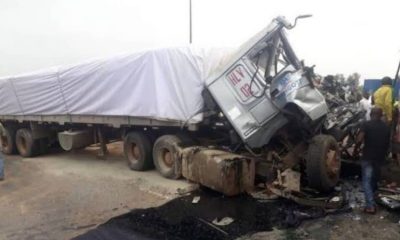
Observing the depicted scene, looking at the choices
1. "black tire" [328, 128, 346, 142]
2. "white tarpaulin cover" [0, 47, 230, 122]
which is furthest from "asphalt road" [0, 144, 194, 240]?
"black tire" [328, 128, 346, 142]

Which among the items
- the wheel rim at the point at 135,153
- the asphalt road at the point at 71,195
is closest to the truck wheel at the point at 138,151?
the wheel rim at the point at 135,153

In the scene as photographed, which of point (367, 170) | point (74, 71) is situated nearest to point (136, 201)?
point (367, 170)

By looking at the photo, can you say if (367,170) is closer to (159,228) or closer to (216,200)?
(216,200)

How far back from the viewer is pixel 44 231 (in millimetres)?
6496

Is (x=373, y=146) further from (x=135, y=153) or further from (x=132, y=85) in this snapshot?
(x=135, y=153)

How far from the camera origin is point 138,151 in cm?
1049

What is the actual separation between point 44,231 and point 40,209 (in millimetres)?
1300

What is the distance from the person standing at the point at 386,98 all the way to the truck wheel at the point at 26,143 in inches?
411

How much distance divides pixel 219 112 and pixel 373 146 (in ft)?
9.90

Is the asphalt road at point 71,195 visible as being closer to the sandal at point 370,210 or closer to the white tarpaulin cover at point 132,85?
the white tarpaulin cover at point 132,85

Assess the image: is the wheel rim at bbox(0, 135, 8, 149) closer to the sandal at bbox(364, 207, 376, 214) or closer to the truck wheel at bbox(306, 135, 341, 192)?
the truck wheel at bbox(306, 135, 341, 192)

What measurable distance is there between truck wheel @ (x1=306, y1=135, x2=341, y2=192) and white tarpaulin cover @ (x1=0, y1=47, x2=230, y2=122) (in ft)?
7.94

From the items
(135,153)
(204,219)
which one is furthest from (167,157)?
(204,219)

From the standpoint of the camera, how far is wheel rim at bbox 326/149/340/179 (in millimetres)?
7336
